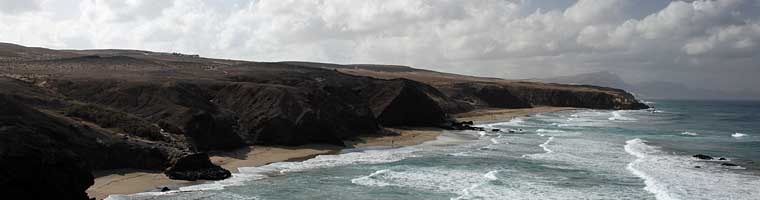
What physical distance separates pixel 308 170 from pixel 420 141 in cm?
2116

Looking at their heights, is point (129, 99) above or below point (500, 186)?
above

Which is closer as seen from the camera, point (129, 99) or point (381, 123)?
point (129, 99)

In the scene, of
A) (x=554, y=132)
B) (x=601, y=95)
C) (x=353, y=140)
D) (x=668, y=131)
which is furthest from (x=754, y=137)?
(x=601, y=95)

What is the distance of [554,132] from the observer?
75125 mm

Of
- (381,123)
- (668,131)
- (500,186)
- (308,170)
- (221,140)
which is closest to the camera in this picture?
(500,186)

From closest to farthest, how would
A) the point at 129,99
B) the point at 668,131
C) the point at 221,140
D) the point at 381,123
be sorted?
1. the point at 221,140
2. the point at 129,99
3. the point at 381,123
4. the point at 668,131

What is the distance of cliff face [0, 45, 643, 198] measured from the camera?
25.0 metres

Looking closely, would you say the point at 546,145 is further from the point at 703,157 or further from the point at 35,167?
the point at 35,167

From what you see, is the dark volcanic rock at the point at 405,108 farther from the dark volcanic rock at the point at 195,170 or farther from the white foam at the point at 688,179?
the dark volcanic rock at the point at 195,170

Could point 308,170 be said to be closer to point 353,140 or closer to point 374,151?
point 374,151

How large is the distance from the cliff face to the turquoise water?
15.9 ft

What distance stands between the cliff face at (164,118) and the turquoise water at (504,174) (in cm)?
484

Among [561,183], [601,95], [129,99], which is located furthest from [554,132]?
[601,95]

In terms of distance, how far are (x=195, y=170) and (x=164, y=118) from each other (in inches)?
449
